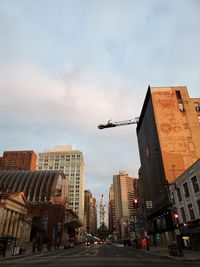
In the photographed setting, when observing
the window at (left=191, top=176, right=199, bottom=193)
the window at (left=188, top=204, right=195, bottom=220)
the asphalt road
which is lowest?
the asphalt road

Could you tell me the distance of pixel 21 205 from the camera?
3066 inches

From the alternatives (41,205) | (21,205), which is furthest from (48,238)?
(21,205)

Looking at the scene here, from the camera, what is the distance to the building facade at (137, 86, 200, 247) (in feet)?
212

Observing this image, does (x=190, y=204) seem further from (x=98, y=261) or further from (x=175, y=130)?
(x=175, y=130)

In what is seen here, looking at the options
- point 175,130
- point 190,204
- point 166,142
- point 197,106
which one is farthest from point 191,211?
point 197,106

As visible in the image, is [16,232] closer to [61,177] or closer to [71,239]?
[61,177]

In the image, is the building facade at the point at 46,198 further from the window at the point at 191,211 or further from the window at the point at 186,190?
the window at the point at 191,211

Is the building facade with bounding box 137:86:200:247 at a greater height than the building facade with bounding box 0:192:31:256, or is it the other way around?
the building facade with bounding box 137:86:200:247

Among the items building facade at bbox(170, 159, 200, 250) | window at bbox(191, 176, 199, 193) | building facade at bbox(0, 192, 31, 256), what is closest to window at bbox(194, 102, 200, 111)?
building facade at bbox(170, 159, 200, 250)

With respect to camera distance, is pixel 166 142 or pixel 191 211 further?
pixel 166 142

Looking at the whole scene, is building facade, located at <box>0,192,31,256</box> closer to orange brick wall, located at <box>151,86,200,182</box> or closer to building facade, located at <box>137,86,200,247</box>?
building facade, located at <box>137,86,200,247</box>

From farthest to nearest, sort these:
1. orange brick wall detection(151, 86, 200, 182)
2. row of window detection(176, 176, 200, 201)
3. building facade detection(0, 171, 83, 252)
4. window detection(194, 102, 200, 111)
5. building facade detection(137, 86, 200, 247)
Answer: building facade detection(0, 171, 83, 252), window detection(194, 102, 200, 111), orange brick wall detection(151, 86, 200, 182), building facade detection(137, 86, 200, 247), row of window detection(176, 176, 200, 201)

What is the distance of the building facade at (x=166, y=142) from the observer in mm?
64625

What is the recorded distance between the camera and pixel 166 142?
68.4 m
